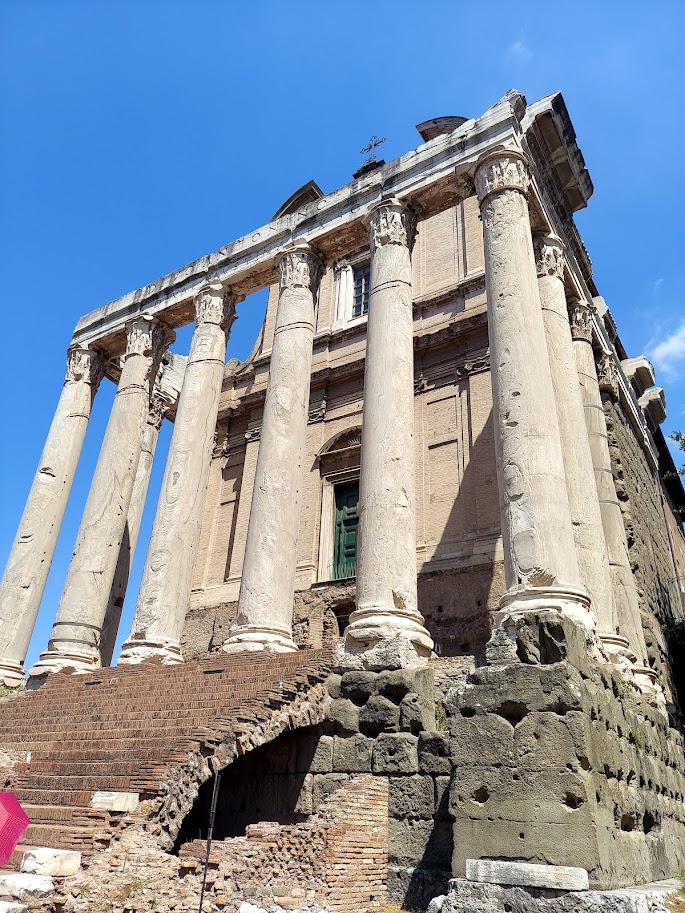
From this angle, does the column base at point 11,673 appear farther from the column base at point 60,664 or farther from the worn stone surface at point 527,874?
the worn stone surface at point 527,874

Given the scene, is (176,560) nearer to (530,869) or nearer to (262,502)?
(262,502)

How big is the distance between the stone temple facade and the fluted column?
66mm

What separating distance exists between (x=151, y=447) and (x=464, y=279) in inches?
416

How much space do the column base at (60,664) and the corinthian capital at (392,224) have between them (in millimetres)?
10224

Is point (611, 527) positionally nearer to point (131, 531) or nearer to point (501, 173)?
point (501, 173)

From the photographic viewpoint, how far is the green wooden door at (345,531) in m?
19.1

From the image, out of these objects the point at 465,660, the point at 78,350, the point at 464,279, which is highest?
the point at 464,279

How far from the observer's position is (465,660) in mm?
10875

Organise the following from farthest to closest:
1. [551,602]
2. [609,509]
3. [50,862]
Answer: [609,509]
[551,602]
[50,862]

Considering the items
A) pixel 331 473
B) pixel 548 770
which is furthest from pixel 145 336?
pixel 548 770

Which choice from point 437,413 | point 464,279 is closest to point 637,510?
point 437,413

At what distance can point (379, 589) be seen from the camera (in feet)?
35.0

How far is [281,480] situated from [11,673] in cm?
757

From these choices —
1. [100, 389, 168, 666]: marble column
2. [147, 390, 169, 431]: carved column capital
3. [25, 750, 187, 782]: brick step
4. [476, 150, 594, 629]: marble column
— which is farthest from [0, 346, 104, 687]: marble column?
[476, 150, 594, 629]: marble column
